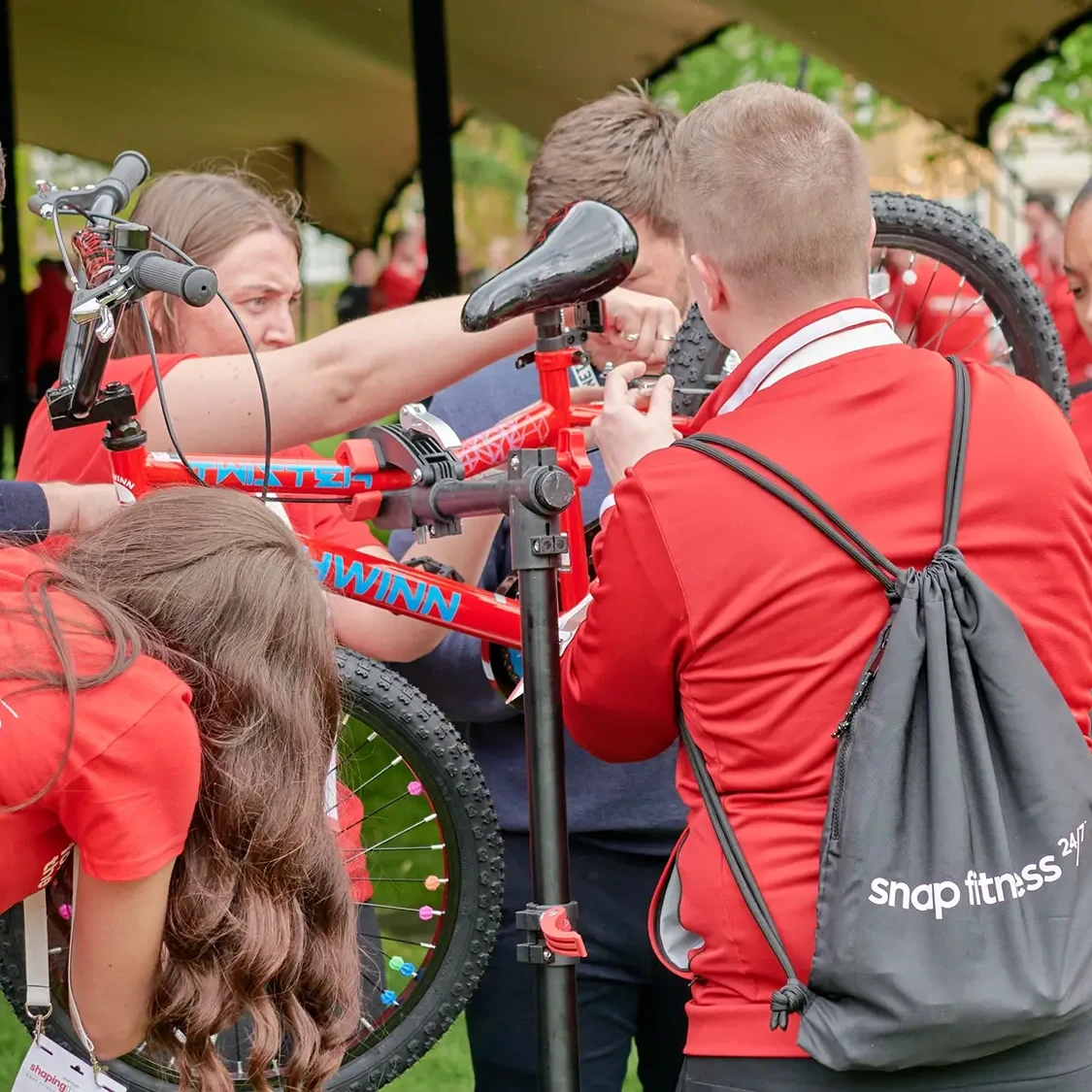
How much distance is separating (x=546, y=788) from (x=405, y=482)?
1.60 ft

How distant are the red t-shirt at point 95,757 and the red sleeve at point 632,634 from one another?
0.47m

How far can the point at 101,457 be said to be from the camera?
2.32m

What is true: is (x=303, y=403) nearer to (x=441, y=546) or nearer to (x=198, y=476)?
(x=198, y=476)

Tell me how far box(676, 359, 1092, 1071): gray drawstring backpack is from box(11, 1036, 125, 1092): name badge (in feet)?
2.48

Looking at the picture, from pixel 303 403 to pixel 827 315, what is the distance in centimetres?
75

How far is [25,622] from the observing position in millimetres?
1473

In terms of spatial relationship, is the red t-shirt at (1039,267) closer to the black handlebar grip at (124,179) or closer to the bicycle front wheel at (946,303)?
the bicycle front wheel at (946,303)

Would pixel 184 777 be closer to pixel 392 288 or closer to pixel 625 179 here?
pixel 625 179

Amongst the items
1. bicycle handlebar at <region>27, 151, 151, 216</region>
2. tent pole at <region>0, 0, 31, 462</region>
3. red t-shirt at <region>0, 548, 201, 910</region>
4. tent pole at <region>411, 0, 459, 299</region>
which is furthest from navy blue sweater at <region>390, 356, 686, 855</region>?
tent pole at <region>411, 0, 459, 299</region>

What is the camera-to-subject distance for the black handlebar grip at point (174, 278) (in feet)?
5.64

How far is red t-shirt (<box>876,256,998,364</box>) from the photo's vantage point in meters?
2.66

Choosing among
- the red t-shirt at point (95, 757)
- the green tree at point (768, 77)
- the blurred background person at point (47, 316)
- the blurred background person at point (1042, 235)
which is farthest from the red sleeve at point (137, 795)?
the green tree at point (768, 77)

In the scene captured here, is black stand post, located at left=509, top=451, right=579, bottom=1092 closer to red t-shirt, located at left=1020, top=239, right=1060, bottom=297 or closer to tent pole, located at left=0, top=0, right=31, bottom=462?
tent pole, located at left=0, top=0, right=31, bottom=462

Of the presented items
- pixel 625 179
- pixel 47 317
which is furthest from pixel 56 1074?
pixel 47 317
